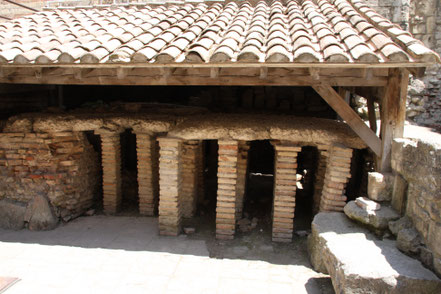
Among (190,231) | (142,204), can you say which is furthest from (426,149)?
(142,204)

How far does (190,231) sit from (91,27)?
413 centimetres

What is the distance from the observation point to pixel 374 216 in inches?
179

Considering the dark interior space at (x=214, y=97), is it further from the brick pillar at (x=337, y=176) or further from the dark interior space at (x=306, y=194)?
the brick pillar at (x=337, y=176)

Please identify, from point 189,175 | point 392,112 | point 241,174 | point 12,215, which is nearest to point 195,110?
point 189,175

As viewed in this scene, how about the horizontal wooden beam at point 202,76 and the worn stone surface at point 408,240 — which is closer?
the worn stone surface at point 408,240

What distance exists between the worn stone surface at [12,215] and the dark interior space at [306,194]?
496 cm

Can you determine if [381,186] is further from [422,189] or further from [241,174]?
[241,174]

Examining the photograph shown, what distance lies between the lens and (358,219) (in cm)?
473

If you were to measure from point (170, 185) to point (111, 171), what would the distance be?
1.68m

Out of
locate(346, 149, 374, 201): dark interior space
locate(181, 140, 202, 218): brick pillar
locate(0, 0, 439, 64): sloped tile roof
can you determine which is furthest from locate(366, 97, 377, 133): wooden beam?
locate(181, 140, 202, 218): brick pillar

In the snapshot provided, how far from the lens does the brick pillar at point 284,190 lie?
5.54 metres

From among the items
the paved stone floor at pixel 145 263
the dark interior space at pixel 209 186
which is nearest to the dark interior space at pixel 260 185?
the dark interior space at pixel 209 186

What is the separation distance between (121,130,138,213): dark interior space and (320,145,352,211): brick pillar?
3814 millimetres

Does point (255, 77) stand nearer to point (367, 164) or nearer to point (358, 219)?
point (358, 219)
